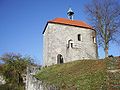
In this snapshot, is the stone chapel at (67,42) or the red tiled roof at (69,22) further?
the red tiled roof at (69,22)

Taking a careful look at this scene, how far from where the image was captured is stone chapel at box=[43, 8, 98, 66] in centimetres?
3641

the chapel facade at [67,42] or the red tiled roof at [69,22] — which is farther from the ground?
the red tiled roof at [69,22]

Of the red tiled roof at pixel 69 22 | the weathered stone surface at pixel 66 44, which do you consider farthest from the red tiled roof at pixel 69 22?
the weathered stone surface at pixel 66 44

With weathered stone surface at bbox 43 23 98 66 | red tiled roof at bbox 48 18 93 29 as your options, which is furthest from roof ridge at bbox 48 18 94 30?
weathered stone surface at bbox 43 23 98 66

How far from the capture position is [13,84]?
3538cm

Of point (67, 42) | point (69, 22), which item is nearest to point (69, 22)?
point (69, 22)

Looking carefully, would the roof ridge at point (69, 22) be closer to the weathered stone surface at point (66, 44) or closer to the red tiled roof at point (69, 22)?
the red tiled roof at point (69, 22)

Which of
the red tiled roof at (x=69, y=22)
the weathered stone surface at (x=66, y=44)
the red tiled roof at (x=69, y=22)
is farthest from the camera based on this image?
the red tiled roof at (x=69, y=22)

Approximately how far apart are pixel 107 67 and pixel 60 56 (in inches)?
701

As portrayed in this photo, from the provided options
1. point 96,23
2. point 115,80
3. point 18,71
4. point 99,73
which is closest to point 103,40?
point 96,23

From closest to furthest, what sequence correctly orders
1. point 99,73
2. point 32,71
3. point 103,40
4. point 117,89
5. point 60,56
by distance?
point 117,89 < point 99,73 < point 32,71 < point 103,40 < point 60,56

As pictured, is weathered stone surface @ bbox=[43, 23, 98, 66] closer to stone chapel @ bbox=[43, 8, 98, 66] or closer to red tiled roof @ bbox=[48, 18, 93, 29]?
stone chapel @ bbox=[43, 8, 98, 66]

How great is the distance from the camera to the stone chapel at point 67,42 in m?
36.4

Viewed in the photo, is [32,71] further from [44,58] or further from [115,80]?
[115,80]
